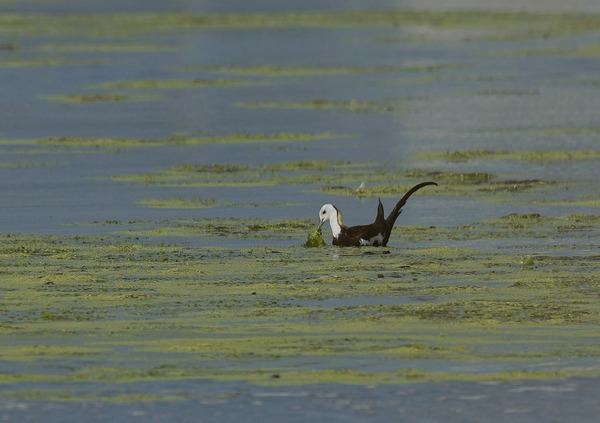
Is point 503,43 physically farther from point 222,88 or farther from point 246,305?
point 246,305

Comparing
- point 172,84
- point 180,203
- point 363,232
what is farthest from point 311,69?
point 363,232

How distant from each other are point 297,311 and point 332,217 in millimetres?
3568

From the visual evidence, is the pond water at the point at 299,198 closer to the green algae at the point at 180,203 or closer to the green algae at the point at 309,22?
the green algae at the point at 180,203

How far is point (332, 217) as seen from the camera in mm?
14680

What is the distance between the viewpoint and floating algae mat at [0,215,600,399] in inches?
380

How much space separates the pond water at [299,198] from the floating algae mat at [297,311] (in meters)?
0.04

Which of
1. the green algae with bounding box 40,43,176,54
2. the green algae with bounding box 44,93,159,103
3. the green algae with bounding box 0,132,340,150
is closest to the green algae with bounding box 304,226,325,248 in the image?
the green algae with bounding box 0,132,340,150

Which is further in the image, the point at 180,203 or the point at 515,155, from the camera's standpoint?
the point at 515,155

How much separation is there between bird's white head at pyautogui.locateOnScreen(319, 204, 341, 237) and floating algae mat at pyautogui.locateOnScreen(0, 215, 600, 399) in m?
0.35

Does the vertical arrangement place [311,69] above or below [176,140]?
above

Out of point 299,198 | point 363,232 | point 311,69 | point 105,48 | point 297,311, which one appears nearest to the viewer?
point 297,311

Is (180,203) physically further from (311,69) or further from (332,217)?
(311,69)

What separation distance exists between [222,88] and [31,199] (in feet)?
50.8

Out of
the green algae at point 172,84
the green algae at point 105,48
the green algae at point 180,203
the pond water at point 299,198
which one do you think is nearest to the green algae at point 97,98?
the pond water at point 299,198
